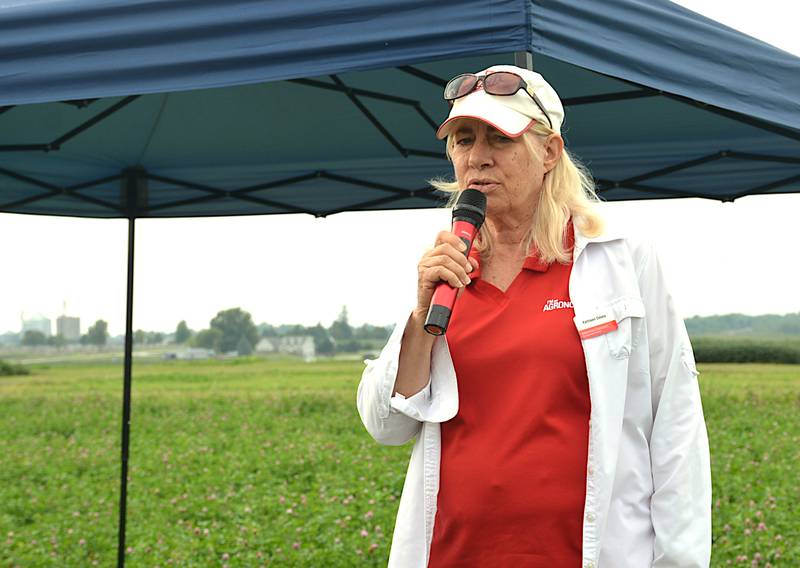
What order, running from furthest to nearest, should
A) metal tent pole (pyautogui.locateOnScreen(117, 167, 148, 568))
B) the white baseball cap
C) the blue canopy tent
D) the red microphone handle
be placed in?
1. metal tent pole (pyautogui.locateOnScreen(117, 167, 148, 568))
2. the blue canopy tent
3. the white baseball cap
4. the red microphone handle

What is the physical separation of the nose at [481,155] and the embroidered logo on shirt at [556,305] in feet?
0.97

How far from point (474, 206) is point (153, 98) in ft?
7.90

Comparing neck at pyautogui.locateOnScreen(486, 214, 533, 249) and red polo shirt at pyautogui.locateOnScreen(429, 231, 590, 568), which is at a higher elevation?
neck at pyautogui.locateOnScreen(486, 214, 533, 249)

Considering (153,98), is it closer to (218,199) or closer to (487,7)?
(218,199)

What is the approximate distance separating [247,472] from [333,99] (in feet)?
23.4

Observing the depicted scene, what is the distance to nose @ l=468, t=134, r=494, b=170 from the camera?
1.67 metres

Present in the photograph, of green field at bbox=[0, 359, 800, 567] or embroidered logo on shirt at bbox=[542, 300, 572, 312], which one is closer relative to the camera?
embroidered logo on shirt at bbox=[542, 300, 572, 312]

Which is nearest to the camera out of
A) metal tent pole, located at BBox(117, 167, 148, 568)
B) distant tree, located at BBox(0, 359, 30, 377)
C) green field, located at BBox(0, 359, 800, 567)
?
metal tent pole, located at BBox(117, 167, 148, 568)

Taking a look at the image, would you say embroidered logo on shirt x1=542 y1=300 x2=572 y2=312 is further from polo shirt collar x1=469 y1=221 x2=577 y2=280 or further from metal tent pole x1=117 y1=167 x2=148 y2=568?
metal tent pole x1=117 y1=167 x2=148 y2=568

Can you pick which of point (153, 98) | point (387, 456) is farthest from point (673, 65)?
point (387, 456)

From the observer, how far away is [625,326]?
1.62 metres

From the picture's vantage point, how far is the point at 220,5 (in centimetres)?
195

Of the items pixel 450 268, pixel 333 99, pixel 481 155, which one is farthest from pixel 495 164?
pixel 333 99

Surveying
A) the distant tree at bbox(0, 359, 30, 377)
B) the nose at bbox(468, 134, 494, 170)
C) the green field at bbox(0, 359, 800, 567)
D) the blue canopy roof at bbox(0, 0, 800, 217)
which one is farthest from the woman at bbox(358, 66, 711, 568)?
the distant tree at bbox(0, 359, 30, 377)
